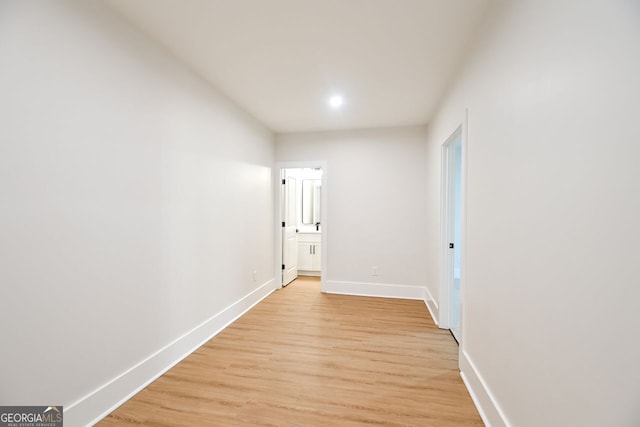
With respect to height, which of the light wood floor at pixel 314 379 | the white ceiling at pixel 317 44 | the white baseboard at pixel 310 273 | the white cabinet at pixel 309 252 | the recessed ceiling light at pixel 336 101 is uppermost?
the recessed ceiling light at pixel 336 101

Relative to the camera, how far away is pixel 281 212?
4.53 metres

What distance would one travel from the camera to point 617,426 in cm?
80

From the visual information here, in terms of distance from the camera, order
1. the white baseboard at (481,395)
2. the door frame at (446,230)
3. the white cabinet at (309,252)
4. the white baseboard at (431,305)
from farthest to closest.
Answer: the white cabinet at (309,252) → the white baseboard at (431,305) → the door frame at (446,230) → the white baseboard at (481,395)

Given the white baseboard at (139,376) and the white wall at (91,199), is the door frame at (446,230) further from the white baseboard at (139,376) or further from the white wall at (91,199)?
the white wall at (91,199)

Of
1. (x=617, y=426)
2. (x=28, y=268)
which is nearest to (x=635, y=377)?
(x=617, y=426)

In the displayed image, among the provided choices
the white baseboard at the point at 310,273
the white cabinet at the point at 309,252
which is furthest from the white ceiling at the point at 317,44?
the white baseboard at the point at 310,273

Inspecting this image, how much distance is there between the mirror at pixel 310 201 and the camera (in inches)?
235

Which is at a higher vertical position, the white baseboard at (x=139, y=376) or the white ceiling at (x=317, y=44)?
the white ceiling at (x=317, y=44)

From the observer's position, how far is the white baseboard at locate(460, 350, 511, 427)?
151cm

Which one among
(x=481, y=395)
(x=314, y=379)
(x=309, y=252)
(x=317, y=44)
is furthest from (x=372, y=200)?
(x=481, y=395)

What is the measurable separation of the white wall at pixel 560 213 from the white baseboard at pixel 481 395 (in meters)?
0.02

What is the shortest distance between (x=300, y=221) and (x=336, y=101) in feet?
10.7

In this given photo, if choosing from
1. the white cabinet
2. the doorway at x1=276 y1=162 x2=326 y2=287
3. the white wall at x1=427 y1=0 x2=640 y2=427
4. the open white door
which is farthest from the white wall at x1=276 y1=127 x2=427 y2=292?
the white wall at x1=427 y1=0 x2=640 y2=427

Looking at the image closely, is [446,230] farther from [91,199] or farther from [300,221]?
[300,221]
